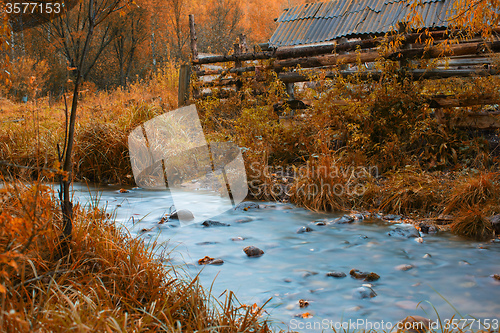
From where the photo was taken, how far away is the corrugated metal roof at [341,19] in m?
12.5

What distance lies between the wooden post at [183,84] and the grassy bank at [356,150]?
8.87ft

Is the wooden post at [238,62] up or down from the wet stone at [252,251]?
up

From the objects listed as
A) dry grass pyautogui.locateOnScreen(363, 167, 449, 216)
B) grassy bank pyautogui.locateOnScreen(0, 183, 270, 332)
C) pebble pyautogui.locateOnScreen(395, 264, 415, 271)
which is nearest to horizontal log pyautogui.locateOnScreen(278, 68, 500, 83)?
dry grass pyautogui.locateOnScreen(363, 167, 449, 216)

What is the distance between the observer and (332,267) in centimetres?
343

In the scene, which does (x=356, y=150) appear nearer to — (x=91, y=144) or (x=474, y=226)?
(x=474, y=226)

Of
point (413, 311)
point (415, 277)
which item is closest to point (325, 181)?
point (415, 277)

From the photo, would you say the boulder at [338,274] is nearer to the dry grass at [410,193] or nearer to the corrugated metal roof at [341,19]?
the dry grass at [410,193]

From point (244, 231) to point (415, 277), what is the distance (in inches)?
73.8

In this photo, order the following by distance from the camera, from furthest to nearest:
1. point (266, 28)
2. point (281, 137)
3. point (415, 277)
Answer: point (266, 28), point (281, 137), point (415, 277)

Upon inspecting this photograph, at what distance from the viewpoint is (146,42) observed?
22.3 metres

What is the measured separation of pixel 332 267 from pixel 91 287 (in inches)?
79.8

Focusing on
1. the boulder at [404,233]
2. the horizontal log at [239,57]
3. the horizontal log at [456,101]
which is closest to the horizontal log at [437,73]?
the horizontal log at [456,101]

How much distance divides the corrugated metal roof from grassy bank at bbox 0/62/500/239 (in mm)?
6133

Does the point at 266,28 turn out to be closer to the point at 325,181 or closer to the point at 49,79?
the point at 49,79
